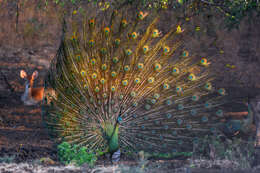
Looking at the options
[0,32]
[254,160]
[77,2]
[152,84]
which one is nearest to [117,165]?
[152,84]

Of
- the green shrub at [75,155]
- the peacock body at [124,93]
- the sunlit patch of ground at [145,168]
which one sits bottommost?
the sunlit patch of ground at [145,168]

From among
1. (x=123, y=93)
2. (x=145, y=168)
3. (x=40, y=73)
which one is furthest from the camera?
(x=40, y=73)

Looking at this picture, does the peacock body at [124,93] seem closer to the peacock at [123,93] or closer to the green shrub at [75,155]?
the peacock at [123,93]

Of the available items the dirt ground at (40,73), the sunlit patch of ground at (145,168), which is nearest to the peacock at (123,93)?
the sunlit patch of ground at (145,168)

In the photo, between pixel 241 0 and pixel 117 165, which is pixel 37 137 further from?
pixel 241 0

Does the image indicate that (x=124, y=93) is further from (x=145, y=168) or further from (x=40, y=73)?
(x=40, y=73)

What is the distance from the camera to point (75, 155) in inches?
197

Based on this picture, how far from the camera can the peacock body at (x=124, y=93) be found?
5.03 metres

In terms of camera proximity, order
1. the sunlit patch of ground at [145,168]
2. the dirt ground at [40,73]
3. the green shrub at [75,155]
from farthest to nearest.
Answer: the dirt ground at [40,73] → the green shrub at [75,155] → the sunlit patch of ground at [145,168]

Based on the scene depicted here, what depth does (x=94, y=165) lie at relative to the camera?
509 centimetres

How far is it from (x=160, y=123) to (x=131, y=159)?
0.84 m

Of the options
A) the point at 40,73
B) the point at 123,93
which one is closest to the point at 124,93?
the point at 123,93

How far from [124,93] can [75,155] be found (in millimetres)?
1324

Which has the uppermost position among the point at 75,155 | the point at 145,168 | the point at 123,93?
the point at 123,93
